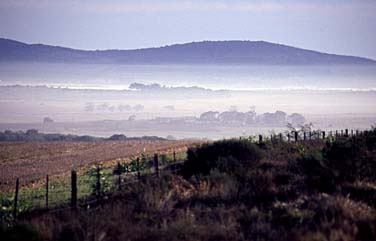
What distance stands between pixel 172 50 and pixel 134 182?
6442 inches

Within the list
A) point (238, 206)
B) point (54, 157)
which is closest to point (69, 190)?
point (238, 206)

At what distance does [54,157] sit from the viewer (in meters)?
51.7

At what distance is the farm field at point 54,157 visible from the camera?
40.4 meters

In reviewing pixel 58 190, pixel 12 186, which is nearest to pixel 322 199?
pixel 58 190

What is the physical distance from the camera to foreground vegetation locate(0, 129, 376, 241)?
52.9 feet

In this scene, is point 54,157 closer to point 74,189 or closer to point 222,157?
point 222,157

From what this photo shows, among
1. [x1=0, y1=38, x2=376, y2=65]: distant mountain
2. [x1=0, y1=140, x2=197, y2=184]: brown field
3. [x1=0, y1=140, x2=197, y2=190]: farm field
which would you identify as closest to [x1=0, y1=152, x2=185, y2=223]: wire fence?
[x1=0, y1=140, x2=197, y2=190]: farm field

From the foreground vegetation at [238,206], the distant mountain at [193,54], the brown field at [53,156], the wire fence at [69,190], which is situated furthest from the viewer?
the distant mountain at [193,54]

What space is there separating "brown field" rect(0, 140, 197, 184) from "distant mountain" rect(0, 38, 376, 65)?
110473mm

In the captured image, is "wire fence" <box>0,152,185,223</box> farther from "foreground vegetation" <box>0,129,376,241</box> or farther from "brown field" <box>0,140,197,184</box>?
"brown field" <box>0,140,197,184</box>

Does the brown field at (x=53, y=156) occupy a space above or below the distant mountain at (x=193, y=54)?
below

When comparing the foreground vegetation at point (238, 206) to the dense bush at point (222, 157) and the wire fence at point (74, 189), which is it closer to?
the dense bush at point (222, 157)

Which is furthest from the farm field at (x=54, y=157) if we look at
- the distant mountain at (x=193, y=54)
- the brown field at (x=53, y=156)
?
the distant mountain at (x=193, y=54)

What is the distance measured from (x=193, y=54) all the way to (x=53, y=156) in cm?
13318
